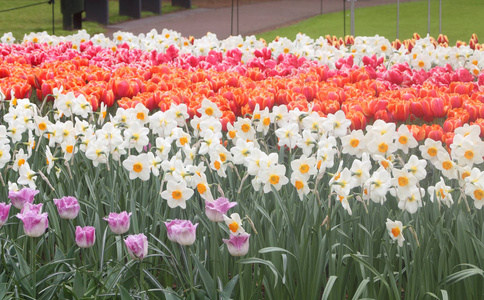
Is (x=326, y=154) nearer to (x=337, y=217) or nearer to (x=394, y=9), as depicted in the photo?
(x=337, y=217)

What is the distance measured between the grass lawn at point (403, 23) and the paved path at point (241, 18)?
1.84 feet

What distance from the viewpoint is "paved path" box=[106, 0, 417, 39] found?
1622 cm

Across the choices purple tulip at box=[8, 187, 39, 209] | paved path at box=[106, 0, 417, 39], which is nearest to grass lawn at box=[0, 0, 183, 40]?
paved path at box=[106, 0, 417, 39]

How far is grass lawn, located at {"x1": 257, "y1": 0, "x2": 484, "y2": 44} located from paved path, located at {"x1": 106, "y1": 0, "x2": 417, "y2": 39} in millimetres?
561

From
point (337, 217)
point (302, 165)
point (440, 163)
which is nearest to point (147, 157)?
point (302, 165)

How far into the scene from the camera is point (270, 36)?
15430 millimetres

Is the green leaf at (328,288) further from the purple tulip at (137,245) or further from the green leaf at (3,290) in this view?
the green leaf at (3,290)

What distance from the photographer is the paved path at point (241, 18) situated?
1622 cm

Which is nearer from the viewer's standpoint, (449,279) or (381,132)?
(449,279)

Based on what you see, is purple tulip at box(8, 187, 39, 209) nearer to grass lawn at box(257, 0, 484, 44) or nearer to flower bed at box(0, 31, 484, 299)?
flower bed at box(0, 31, 484, 299)

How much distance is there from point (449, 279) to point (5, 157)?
1.76m

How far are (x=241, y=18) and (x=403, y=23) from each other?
164 inches

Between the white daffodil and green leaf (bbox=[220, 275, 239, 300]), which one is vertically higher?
the white daffodil

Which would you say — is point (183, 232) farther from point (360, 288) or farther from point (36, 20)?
point (36, 20)
